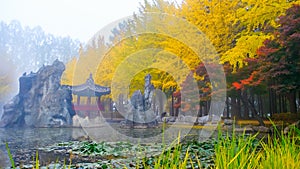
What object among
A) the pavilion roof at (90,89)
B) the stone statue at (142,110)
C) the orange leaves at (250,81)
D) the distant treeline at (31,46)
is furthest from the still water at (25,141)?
the distant treeline at (31,46)

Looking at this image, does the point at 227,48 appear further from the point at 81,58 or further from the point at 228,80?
the point at 81,58

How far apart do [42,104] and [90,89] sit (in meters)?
1.75

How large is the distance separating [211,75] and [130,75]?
3.29 meters

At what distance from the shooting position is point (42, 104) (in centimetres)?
883

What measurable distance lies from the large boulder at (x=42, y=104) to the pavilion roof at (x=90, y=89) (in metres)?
0.41

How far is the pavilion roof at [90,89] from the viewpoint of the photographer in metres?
9.72

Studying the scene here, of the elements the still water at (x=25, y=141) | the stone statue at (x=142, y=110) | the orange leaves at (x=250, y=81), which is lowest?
the still water at (x=25, y=141)

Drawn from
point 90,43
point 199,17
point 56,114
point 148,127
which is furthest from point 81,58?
point 199,17

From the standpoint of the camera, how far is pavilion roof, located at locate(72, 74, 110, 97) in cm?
972

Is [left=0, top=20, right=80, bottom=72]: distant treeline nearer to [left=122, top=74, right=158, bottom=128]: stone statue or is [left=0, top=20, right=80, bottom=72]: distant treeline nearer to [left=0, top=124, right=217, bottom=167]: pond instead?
[left=122, top=74, right=158, bottom=128]: stone statue

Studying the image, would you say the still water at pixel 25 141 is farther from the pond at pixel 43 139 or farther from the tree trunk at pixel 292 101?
the tree trunk at pixel 292 101

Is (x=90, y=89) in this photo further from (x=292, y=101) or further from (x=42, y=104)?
(x=292, y=101)

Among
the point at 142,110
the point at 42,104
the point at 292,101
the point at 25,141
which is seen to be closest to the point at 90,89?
the point at 42,104

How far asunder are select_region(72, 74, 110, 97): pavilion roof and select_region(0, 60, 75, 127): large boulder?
410 millimetres
